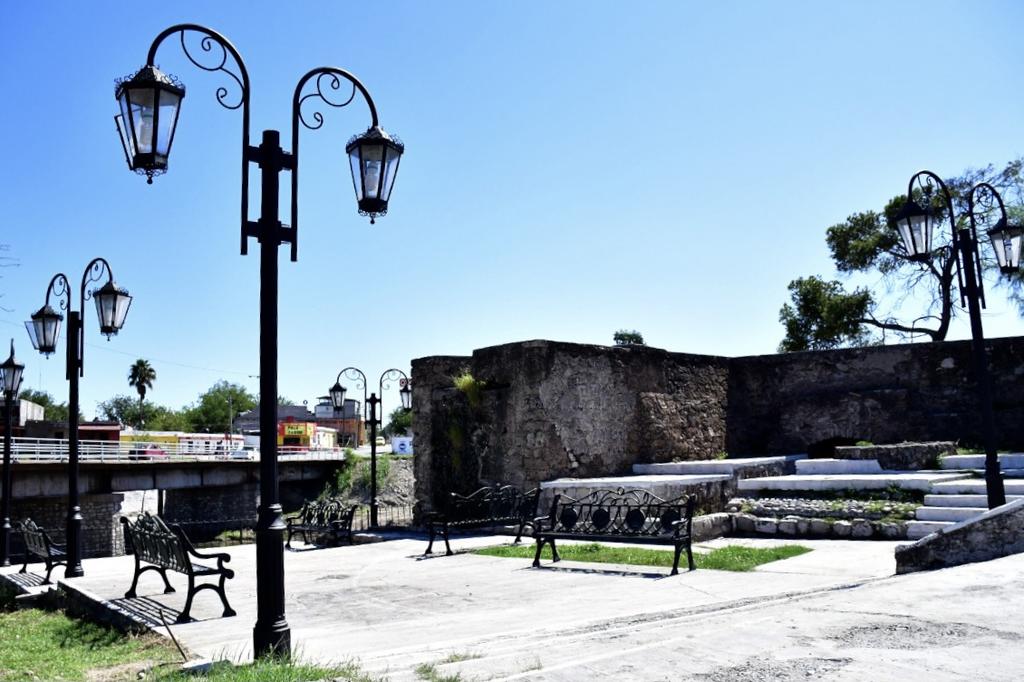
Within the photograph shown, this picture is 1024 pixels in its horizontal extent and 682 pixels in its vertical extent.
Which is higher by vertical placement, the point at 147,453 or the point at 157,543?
the point at 147,453

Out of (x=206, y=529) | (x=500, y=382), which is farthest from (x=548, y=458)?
(x=206, y=529)

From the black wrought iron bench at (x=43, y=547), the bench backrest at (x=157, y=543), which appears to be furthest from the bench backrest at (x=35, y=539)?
the bench backrest at (x=157, y=543)

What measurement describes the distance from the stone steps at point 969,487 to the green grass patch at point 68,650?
368 inches

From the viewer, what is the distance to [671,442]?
1592 centimetres

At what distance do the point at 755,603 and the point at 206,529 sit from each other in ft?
108

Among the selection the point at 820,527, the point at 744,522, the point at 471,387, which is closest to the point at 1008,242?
the point at 820,527

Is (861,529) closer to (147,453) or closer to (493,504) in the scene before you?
(493,504)

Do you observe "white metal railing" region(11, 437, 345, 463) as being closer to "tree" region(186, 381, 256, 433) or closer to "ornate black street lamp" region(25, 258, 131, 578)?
"ornate black street lamp" region(25, 258, 131, 578)

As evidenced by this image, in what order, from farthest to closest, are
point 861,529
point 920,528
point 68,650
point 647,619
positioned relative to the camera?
point 861,529
point 920,528
point 68,650
point 647,619

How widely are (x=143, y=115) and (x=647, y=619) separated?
183 inches

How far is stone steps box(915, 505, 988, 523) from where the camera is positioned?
9.56 m

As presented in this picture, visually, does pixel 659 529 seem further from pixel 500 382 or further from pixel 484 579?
pixel 500 382

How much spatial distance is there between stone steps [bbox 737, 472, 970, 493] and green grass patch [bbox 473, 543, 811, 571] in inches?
97.2

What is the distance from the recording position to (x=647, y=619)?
5.75 m
